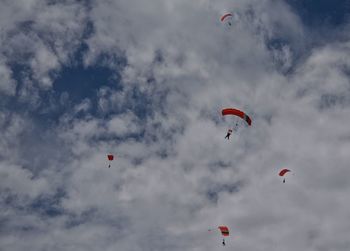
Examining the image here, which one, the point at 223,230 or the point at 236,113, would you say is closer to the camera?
the point at 236,113

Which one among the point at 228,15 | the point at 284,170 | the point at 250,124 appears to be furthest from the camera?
the point at 284,170

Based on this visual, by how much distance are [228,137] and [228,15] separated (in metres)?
21.7

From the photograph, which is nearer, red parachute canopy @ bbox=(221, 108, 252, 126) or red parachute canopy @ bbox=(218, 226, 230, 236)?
red parachute canopy @ bbox=(221, 108, 252, 126)

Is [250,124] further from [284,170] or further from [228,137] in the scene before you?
[284,170]

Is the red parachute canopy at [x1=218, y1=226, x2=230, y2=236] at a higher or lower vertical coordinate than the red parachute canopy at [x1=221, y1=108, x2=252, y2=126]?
lower

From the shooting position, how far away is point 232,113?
273 ft

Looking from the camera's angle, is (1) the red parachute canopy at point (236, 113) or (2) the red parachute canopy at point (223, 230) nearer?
(1) the red parachute canopy at point (236, 113)

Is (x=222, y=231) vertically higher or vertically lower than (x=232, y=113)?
lower

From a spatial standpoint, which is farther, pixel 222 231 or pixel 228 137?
pixel 222 231

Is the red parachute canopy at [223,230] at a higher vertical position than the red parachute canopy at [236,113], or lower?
lower

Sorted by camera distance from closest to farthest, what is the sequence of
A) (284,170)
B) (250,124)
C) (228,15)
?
(250,124) < (228,15) < (284,170)

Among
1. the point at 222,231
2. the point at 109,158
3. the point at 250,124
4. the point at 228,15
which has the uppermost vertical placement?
the point at 228,15

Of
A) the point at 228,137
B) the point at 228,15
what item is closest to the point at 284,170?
the point at 228,137

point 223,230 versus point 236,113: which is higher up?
point 236,113
